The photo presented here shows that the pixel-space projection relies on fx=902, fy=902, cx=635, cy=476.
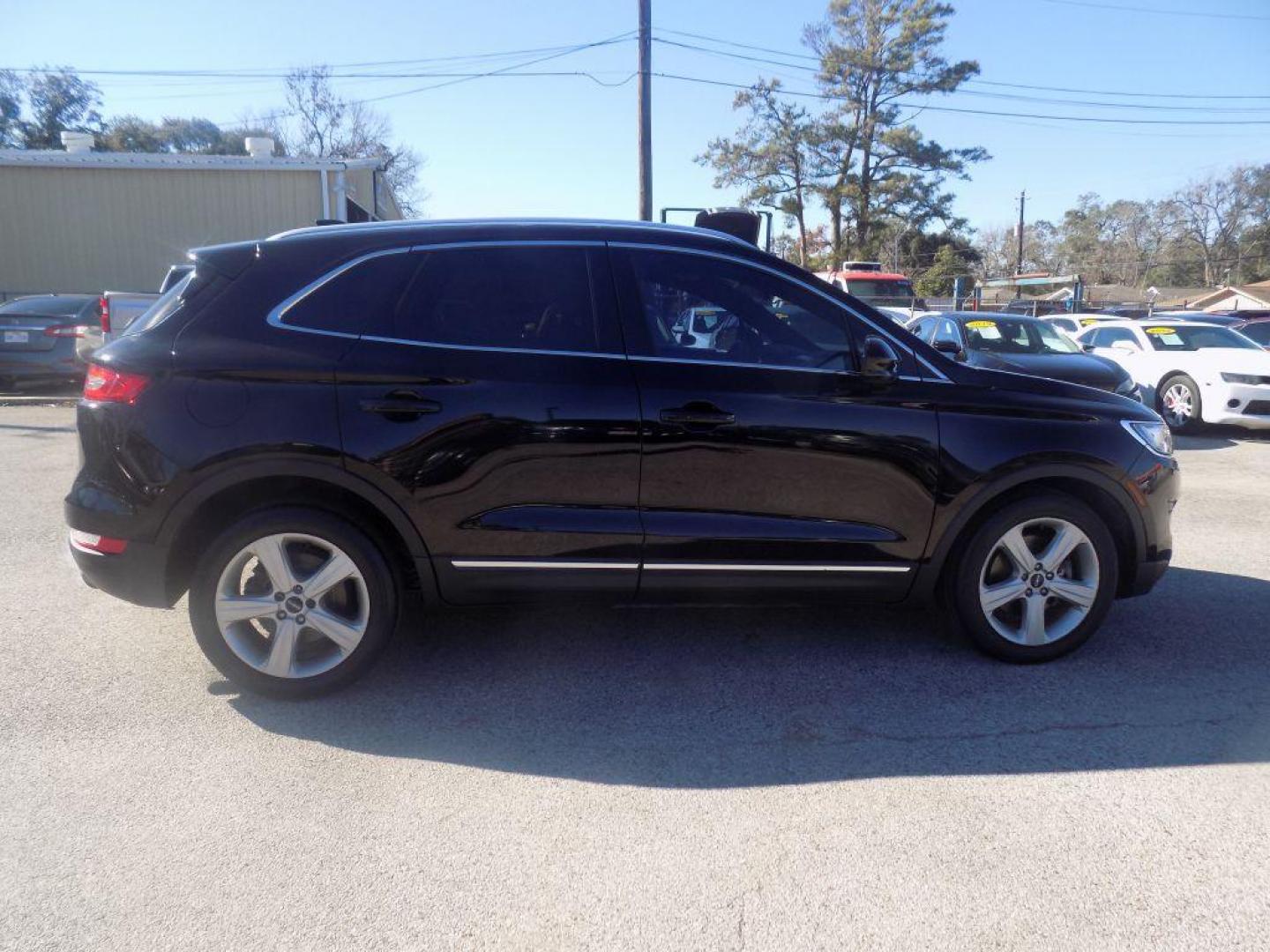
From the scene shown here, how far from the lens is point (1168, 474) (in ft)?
13.6

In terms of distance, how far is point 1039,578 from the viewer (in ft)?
13.1

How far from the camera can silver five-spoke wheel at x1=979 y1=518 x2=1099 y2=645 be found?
398 cm

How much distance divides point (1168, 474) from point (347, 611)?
12.1 feet

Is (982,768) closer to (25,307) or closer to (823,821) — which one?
(823,821)

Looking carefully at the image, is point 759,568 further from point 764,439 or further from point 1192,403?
point 1192,403

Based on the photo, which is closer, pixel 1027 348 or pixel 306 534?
pixel 306 534

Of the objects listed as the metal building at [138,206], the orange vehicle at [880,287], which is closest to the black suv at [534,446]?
the metal building at [138,206]

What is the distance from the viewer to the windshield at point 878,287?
22.5m

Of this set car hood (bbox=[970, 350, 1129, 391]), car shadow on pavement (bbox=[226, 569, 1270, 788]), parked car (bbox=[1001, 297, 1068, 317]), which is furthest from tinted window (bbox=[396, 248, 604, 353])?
parked car (bbox=[1001, 297, 1068, 317])

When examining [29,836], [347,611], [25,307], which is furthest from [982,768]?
[25,307]

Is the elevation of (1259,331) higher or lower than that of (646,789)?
higher

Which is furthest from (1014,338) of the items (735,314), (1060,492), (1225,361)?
(735,314)

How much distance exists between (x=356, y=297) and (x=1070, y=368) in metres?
8.77

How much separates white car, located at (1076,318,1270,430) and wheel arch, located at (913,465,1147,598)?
28.9ft
